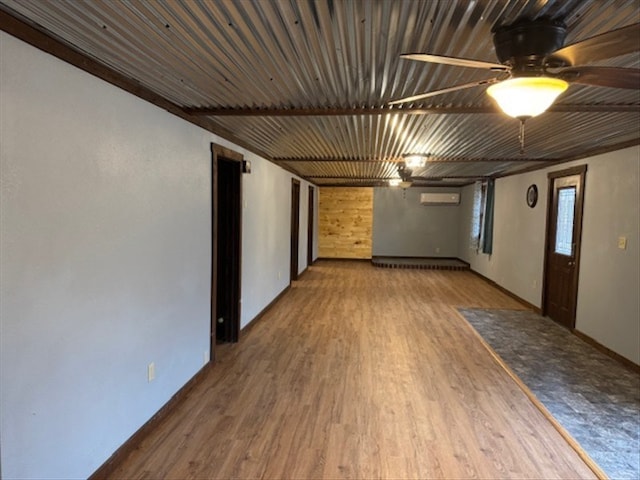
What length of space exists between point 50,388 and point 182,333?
129 cm

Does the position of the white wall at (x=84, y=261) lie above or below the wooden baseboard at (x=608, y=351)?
above

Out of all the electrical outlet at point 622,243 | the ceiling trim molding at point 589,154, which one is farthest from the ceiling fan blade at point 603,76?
the electrical outlet at point 622,243

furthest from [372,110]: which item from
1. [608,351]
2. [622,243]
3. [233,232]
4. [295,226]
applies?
[295,226]

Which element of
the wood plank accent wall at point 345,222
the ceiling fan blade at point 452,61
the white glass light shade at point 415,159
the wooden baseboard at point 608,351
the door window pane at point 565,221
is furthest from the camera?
the wood plank accent wall at point 345,222

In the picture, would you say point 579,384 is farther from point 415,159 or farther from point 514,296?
point 514,296

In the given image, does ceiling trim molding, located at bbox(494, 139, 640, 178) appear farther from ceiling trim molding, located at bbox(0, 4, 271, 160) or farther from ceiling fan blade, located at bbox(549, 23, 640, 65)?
ceiling trim molding, located at bbox(0, 4, 271, 160)

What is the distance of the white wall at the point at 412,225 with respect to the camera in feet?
35.3

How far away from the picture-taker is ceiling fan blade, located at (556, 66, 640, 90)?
1498mm

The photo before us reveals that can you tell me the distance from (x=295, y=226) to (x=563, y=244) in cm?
450

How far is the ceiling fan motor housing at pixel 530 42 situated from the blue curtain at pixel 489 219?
6.75m

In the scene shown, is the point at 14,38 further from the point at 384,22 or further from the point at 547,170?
the point at 547,170

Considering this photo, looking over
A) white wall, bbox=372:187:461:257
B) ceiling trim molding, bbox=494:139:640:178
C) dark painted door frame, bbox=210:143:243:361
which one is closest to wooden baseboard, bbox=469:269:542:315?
ceiling trim molding, bbox=494:139:640:178

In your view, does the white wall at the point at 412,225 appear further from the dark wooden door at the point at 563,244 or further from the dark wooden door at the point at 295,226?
the dark wooden door at the point at 563,244

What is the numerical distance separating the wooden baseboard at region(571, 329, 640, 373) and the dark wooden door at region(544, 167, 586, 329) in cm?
23
